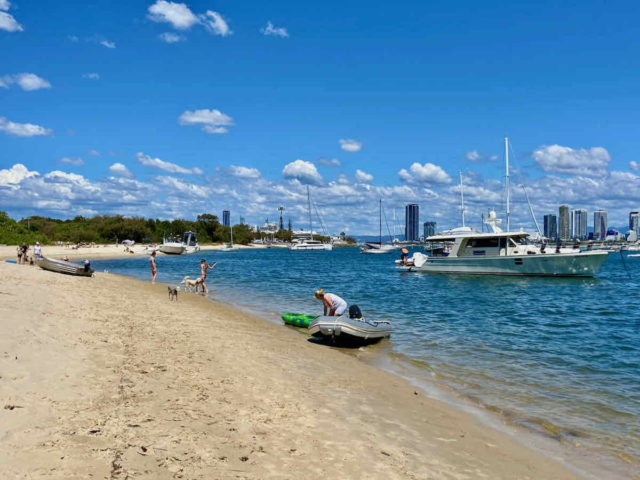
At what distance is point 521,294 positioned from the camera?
96.0ft

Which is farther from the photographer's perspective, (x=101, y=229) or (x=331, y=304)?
(x=101, y=229)

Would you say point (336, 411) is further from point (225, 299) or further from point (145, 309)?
point (225, 299)

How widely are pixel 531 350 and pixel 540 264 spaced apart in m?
27.6

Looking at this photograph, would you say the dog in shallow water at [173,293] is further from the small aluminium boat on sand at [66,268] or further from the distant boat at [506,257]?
the distant boat at [506,257]

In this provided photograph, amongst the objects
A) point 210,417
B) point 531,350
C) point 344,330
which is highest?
point 210,417

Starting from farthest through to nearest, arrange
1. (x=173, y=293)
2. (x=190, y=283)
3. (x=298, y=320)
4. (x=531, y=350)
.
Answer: (x=190, y=283) < (x=173, y=293) < (x=298, y=320) < (x=531, y=350)

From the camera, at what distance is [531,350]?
1351 cm

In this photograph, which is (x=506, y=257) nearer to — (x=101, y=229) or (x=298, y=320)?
(x=298, y=320)

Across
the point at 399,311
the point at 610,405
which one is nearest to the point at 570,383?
the point at 610,405

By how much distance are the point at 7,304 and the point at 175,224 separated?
151005 mm

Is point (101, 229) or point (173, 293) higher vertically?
point (101, 229)

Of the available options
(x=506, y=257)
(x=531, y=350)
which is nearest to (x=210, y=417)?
(x=531, y=350)

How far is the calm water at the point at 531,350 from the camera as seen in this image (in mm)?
7832

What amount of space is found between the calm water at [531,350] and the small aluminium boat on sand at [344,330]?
0.69 meters
